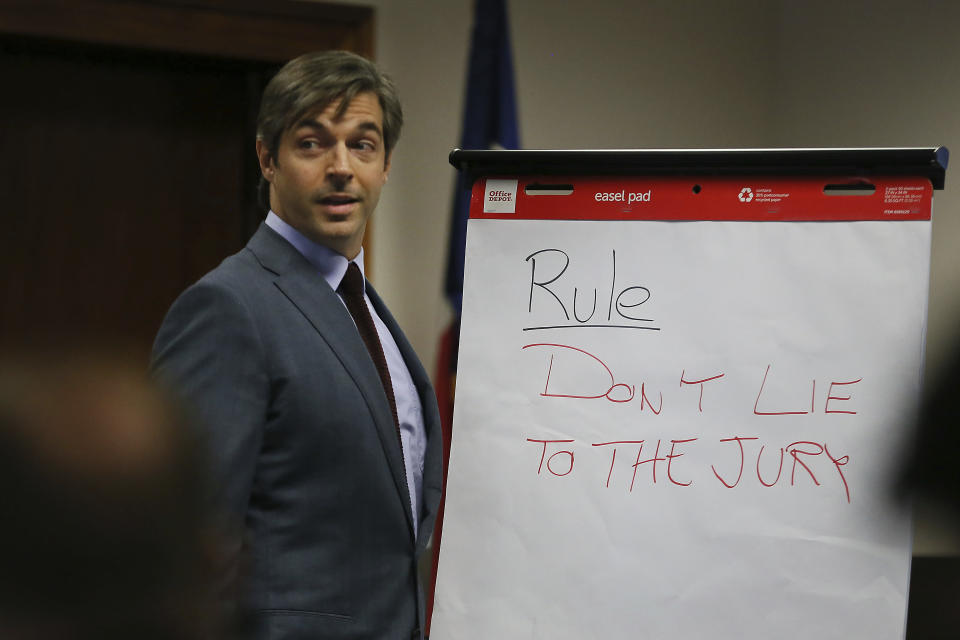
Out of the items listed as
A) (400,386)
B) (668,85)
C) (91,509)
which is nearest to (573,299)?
(400,386)

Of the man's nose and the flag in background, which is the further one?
the flag in background

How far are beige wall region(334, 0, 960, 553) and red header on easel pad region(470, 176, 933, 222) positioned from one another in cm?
102

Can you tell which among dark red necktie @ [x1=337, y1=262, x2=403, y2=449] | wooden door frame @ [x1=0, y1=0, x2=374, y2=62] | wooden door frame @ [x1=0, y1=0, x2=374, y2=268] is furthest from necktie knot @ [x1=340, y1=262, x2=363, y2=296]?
wooden door frame @ [x1=0, y1=0, x2=374, y2=62]

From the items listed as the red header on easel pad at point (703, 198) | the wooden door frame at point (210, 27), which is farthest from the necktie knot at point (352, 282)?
the wooden door frame at point (210, 27)

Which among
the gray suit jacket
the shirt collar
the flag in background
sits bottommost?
the gray suit jacket

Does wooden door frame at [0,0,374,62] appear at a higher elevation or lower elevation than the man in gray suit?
higher

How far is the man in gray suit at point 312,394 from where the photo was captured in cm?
121

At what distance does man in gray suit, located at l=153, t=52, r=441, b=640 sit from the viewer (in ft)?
3.97

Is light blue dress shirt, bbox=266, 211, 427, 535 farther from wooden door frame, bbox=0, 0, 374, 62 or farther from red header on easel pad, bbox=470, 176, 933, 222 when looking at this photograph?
wooden door frame, bbox=0, 0, 374, 62

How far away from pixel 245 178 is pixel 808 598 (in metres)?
1.69

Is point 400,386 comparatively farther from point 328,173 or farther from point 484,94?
point 484,94

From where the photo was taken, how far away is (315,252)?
1435mm

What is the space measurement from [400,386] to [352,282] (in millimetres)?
179

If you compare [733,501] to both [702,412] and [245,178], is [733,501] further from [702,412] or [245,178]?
[245,178]
